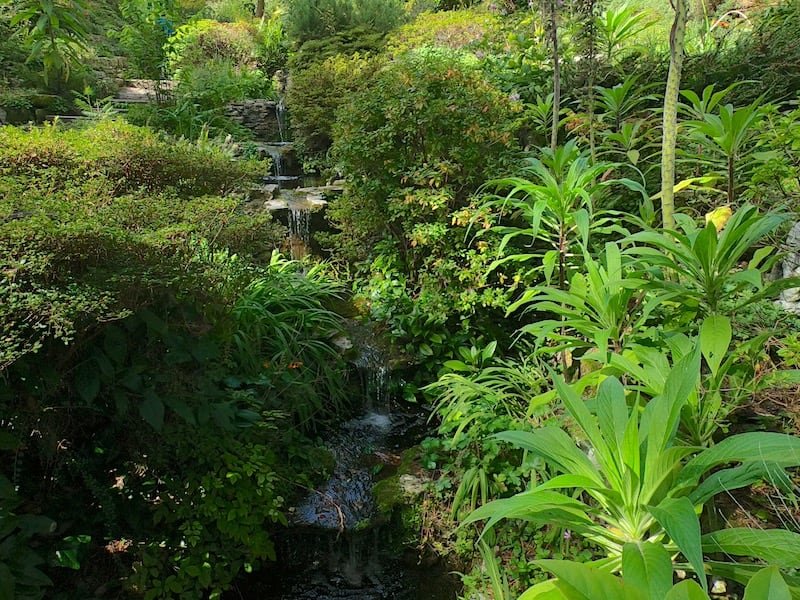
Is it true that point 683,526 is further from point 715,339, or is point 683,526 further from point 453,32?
point 453,32

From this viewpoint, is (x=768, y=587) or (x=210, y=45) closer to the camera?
(x=768, y=587)

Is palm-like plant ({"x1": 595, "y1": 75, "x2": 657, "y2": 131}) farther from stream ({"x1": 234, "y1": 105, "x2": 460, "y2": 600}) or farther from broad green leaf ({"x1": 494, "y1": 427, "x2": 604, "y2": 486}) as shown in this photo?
broad green leaf ({"x1": 494, "y1": 427, "x2": 604, "y2": 486})

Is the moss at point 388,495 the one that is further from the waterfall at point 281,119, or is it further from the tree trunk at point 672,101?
the waterfall at point 281,119

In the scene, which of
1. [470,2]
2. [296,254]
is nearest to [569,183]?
[296,254]

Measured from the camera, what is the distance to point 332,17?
8.40 meters

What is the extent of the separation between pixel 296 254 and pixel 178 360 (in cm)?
328

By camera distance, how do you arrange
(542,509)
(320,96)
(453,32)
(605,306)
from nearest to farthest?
(542,509), (605,306), (320,96), (453,32)

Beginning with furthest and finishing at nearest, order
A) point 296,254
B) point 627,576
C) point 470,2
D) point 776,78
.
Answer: point 470,2 → point 296,254 → point 776,78 → point 627,576

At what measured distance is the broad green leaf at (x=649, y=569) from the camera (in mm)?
1221

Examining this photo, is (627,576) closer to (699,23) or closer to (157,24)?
(699,23)

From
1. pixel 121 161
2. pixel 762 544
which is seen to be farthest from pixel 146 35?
pixel 762 544

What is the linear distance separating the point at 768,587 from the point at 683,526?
19 cm

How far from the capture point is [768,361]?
7.09ft

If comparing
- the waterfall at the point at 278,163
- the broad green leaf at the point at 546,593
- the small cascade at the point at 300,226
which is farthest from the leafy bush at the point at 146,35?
the broad green leaf at the point at 546,593
